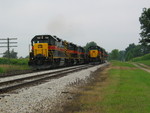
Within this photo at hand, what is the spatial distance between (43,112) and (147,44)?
135ft

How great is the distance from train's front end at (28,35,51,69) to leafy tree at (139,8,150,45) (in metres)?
23.7

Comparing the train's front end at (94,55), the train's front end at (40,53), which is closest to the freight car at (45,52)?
the train's front end at (40,53)

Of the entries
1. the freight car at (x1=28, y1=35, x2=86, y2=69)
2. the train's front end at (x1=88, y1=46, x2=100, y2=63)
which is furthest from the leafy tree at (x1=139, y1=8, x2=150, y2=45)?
the freight car at (x1=28, y1=35, x2=86, y2=69)

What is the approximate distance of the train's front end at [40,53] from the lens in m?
25.2

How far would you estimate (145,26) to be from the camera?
143ft

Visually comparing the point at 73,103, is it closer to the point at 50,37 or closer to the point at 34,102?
the point at 34,102

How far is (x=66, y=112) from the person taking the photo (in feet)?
22.0

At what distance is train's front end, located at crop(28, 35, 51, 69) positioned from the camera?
2519 centimetres

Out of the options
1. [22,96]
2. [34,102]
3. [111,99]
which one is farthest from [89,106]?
[22,96]

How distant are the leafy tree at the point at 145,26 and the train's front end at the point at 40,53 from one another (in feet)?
77.9

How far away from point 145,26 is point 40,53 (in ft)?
84.3

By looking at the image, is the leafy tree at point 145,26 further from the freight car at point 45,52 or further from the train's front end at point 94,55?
Result: the freight car at point 45,52

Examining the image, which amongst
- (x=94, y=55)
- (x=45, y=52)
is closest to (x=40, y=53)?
(x=45, y=52)

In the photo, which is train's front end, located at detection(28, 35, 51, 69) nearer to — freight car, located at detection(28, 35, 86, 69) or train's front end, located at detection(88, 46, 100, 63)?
freight car, located at detection(28, 35, 86, 69)
